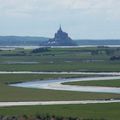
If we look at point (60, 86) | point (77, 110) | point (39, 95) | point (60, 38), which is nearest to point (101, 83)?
point (60, 86)

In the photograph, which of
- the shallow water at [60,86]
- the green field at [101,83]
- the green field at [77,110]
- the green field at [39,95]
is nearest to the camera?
the green field at [77,110]

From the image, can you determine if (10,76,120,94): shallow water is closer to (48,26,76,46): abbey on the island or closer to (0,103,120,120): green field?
(0,103,120,120): green field

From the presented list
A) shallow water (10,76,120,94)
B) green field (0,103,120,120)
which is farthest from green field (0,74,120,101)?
green field (0,103,120,120)

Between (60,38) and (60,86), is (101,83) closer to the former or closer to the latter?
(60,86)

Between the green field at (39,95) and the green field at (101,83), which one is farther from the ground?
the green field at (39,95)

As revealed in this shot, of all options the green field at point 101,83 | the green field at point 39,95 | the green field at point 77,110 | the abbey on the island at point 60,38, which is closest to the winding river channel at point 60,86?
the green field at point 101,83

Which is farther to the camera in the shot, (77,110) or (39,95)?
(39,95)

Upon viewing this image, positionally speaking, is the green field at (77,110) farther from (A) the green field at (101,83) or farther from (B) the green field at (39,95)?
(A) the green field at (101,83)

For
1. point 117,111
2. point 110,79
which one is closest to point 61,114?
point 117,111
